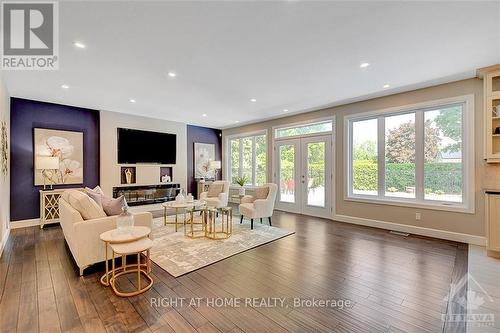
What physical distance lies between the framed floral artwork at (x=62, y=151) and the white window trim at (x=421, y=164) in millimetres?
6464

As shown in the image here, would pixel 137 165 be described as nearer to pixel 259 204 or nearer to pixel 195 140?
pixel 195 140

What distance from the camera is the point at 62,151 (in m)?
5.29

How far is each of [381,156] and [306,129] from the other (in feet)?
6.81

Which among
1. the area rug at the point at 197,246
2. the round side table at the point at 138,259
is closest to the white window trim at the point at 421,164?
the area rug at the point at 197,246

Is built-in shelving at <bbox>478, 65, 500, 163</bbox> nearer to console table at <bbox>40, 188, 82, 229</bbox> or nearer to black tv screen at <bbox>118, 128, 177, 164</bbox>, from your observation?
black tv screen at <bbox>118, 128, 177, 164</bbox>

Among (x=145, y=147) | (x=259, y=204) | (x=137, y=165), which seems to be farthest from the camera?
(x=145, y=147)

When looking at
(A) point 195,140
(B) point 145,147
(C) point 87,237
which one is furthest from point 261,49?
(A) point 195,140

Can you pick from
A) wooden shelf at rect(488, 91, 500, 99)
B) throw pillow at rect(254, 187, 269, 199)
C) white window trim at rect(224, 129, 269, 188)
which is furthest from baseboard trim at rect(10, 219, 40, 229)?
wooden shelf at rect(488, 91, 500, 99)

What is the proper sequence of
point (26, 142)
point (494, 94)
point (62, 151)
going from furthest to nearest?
point (62, 151), point (26, 142), point (494, 94)

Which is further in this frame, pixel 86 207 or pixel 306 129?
pixel 306 129

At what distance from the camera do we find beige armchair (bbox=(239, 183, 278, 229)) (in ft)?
15.5

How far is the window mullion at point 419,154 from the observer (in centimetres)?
436

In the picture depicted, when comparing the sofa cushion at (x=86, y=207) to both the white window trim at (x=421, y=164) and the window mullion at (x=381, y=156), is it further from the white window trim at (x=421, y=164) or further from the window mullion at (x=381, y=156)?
the window mullion at (x=381, y=156)

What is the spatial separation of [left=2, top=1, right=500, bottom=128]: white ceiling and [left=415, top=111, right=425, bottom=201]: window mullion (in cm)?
67
